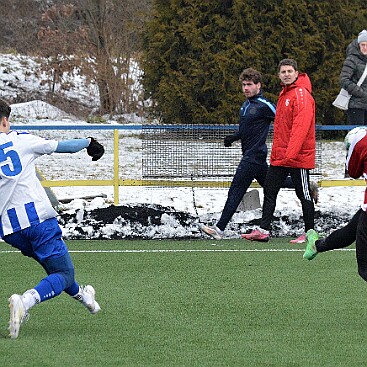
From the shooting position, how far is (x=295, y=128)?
11.0 meters

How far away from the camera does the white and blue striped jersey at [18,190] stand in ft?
21.8

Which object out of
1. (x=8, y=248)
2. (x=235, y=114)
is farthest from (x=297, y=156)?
(x=235, y=114)

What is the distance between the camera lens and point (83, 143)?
22.6 ft

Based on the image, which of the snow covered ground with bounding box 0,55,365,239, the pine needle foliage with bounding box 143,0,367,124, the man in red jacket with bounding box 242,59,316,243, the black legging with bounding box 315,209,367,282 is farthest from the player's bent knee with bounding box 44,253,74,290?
the pine needle foliage with bounding box 143,0,367,124

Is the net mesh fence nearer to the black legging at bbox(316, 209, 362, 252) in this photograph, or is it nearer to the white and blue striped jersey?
the black legging at bbox(316, 209, 362, 252)

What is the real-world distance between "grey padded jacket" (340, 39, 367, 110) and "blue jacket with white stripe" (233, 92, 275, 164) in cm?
243

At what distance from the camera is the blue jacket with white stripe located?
11.5m

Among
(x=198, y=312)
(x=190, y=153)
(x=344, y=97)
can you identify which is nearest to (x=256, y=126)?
(x=190, y=153)

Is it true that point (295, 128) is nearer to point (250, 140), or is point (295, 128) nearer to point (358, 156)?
point (250, 140)

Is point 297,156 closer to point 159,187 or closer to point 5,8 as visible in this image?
point 159,187

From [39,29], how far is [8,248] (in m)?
17.0

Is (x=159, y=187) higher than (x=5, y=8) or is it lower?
lower

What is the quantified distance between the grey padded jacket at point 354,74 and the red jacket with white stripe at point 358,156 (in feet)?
22.6

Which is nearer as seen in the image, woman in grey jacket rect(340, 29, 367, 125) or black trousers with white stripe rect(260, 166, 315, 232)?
black trousers with white stripe rect(260, 166, 315, 232)
